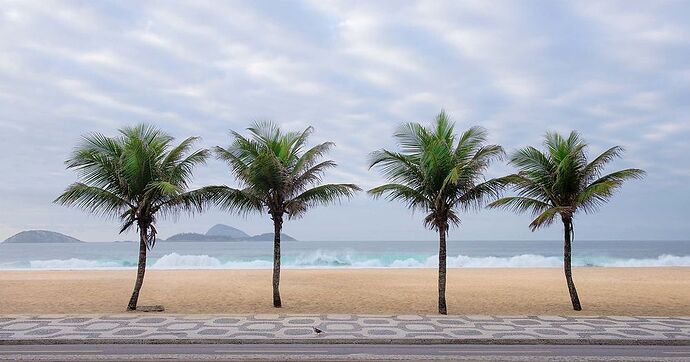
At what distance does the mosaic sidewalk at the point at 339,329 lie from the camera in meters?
12.0

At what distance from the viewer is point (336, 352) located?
1068 centimetres

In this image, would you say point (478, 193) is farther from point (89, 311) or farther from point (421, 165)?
point (89, 311)

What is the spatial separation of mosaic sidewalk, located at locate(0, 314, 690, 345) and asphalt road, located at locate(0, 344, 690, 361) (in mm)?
411

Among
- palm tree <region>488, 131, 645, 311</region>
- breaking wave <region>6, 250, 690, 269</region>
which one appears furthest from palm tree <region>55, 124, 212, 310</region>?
breaking wave <region>6, 250, 690, 269</region>

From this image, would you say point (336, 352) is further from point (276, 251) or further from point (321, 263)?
point (321, 263)

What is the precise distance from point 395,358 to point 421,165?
8.15m

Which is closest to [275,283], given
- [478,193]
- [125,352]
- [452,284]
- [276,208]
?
[276,208]

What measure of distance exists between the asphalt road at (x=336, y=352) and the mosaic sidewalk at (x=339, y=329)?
1.35 ft

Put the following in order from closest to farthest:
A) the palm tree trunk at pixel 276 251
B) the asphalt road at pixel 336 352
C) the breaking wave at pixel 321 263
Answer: the asphalt road at pixel 336 352 → the palm tree trunk at pixel 276 251 → the breaking wave at pixel 321 263

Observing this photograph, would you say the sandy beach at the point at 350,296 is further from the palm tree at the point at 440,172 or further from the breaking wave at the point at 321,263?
the breaking wave at the point at 321,263

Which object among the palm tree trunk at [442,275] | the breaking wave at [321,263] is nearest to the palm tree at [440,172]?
the palm tree trunk at [442,275]

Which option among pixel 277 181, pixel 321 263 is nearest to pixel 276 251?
pixel 277 181

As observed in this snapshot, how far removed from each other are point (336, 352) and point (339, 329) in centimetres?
272

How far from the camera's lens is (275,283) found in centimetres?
1889
